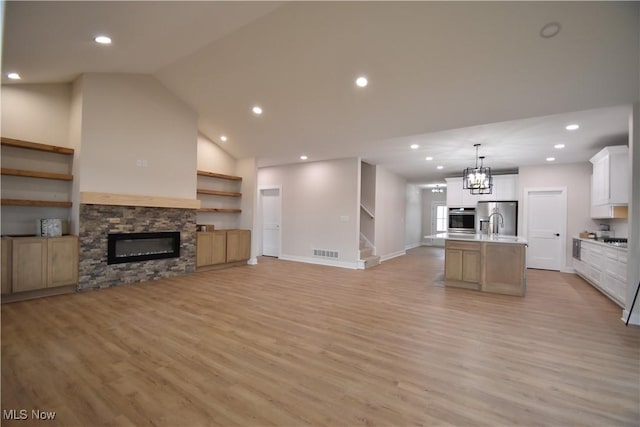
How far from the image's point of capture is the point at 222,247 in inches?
271

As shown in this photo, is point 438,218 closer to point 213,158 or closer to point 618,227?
point 618,227

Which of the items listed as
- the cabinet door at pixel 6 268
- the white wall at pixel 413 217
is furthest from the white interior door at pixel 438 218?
the cabinet door at pixel 6 268

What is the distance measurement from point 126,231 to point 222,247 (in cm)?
204

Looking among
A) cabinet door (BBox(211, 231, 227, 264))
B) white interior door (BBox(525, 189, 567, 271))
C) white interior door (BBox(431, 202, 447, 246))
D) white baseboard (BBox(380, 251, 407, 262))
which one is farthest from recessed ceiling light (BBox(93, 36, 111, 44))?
white interior door (BBox(431, 202, 447, 246))

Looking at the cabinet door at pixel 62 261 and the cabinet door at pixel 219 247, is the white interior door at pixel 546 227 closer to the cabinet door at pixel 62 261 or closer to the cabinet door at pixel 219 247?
the cabinet door at pixel 219 247

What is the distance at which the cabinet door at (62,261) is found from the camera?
4.45m

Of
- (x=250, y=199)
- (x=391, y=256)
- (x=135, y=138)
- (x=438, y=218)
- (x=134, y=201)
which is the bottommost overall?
(x=391, y=256)

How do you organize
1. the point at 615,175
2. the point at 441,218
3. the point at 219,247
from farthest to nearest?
the point at 441,218 < the point at 219,247 < the point at 615,175

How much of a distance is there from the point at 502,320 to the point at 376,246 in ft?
14.6

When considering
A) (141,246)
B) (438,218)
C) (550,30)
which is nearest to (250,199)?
(141,246)

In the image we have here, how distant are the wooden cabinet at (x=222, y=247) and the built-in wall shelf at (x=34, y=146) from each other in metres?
2.67

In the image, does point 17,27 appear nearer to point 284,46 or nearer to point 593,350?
point 284,46

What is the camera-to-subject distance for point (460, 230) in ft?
29.4

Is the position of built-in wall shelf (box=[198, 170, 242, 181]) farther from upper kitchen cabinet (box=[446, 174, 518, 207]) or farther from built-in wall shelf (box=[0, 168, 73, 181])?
upper kitchen cabinet (box=[446, 174, 518, 207])
